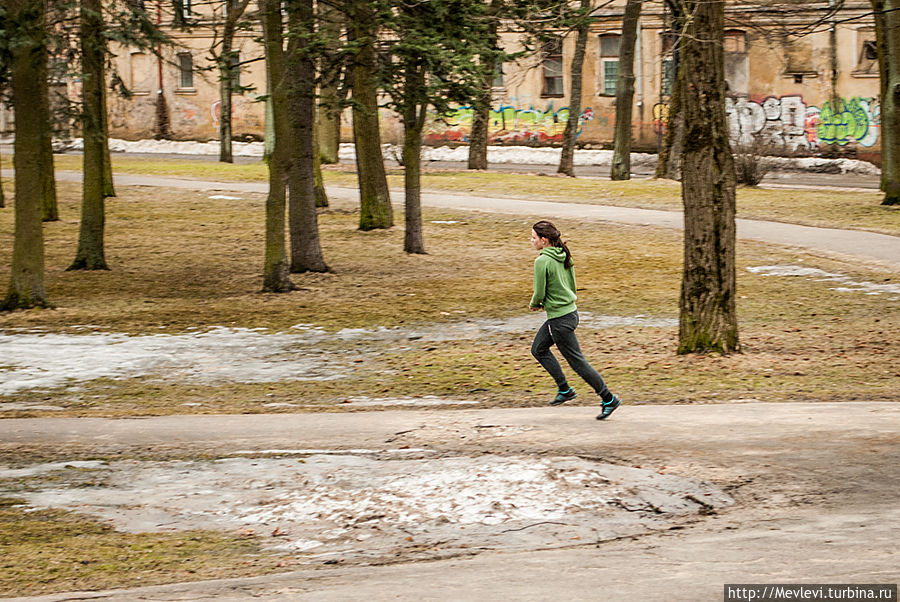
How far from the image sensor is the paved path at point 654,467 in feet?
19.5

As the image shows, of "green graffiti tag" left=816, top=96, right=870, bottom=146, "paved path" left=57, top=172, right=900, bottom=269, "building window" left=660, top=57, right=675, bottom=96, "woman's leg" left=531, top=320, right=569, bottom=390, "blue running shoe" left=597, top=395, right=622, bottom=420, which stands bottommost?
"blue running shoe" left=597, top=395, right=622, bottom=420

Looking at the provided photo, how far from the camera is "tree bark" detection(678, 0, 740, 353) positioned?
12203 mm

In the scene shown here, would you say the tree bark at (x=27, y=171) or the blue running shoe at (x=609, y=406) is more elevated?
the tree bark at (x=27, y=171)

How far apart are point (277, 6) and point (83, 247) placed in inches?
237

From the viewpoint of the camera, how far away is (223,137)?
40.6 m

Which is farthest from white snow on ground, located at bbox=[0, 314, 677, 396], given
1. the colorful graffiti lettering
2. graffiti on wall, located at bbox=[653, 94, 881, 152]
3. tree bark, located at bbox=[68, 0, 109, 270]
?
the colorful graffiti lettering

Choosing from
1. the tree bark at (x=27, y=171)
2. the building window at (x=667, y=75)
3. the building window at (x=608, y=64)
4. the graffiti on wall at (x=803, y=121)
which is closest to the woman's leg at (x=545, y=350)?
the tree bark at (x=27, y=171)

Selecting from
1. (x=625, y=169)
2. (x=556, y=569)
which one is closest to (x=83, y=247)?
(x=556, y=569)

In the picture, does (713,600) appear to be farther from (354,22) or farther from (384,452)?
(354,22)

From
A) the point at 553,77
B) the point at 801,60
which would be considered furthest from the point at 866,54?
the point at 553,77

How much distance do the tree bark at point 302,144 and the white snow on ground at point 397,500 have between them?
31.9 feet

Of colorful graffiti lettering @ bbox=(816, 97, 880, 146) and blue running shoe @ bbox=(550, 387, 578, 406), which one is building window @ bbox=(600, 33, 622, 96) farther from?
blue running shoe @ bbox=(550, 387, 578, 406)

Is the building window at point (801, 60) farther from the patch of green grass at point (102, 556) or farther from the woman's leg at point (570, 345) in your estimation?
the patch of green grass at point (102, 556)

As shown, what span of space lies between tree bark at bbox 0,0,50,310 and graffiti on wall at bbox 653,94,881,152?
A: 29.3 m
